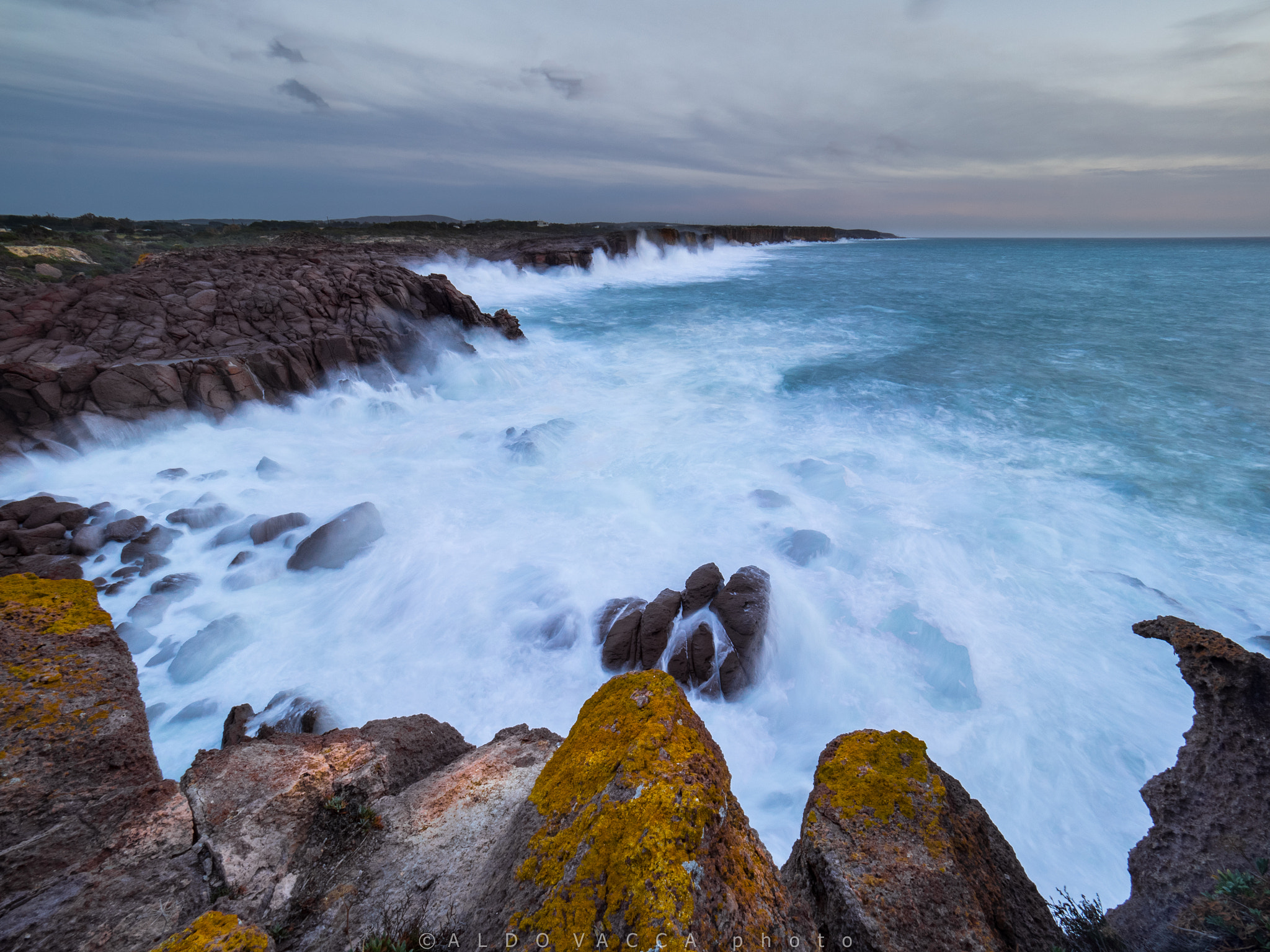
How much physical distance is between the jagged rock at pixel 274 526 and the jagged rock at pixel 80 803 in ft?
20.2

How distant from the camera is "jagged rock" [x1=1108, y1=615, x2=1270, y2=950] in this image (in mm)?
3332

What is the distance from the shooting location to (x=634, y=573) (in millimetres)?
9117

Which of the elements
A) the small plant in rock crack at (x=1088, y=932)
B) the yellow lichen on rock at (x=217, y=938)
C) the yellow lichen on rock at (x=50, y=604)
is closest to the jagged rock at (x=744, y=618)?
the small plant in rock crack at (x=1088, y=932)

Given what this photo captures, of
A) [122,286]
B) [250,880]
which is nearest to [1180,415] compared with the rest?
[250,880]

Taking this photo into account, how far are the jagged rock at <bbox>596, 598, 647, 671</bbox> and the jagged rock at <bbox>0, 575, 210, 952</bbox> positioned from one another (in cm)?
476

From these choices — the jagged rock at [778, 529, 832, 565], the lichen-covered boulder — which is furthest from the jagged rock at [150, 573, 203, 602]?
the jagged rock at [778, 529, 832, 565]

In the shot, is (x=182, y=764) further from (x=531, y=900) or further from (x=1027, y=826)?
(x=1027, y=826)

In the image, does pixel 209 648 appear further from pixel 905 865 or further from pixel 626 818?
pixel 905 865

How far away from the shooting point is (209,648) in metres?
7.58

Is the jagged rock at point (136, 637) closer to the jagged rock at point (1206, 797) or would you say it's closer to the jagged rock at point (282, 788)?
the jagged rock at point (282, 788)

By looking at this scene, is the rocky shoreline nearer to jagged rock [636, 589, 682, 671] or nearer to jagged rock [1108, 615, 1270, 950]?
jagged rock [1108, 615, 1270, 950]

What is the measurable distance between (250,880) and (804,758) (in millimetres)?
5670

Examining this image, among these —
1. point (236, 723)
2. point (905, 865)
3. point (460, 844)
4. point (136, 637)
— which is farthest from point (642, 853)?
point (136, 637)

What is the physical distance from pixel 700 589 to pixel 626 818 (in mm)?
5306
